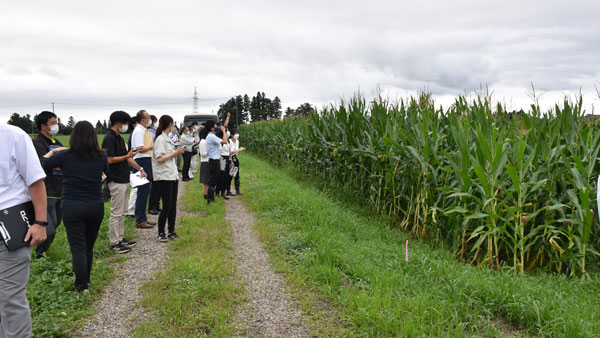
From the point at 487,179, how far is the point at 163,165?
15.2 feet

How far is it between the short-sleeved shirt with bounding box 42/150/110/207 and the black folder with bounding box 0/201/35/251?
4.41 feet

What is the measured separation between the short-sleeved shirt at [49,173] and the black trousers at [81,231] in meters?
1.07

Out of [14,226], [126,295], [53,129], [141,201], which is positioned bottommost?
[126,295]

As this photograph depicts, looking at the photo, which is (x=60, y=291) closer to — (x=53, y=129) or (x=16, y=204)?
(x=16, y=204)

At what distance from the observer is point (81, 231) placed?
13.9 feet

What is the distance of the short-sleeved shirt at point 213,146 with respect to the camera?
29.7 ft

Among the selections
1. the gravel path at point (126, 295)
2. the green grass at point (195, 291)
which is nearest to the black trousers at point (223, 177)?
the green grass at point (195, 291)

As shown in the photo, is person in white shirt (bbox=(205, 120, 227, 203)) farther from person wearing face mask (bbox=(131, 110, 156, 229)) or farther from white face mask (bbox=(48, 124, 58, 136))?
white face mask (bbox=(48, 124, 58, 136))

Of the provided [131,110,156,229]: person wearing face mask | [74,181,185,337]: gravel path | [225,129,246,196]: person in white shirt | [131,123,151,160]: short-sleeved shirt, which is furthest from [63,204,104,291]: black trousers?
[225,129,246,196]: person in white shirt

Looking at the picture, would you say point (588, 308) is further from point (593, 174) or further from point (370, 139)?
point (370, 139)

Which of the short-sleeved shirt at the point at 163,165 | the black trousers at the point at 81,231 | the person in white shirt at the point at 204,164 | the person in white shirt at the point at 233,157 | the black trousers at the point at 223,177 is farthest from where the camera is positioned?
the person in white shirt at the point at 233,157

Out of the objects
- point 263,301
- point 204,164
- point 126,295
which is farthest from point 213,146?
point 263,301

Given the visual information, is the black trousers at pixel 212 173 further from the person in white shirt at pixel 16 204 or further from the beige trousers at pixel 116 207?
the person in white shirt at pixel 16 204

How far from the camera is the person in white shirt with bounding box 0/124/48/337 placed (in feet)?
9.07
